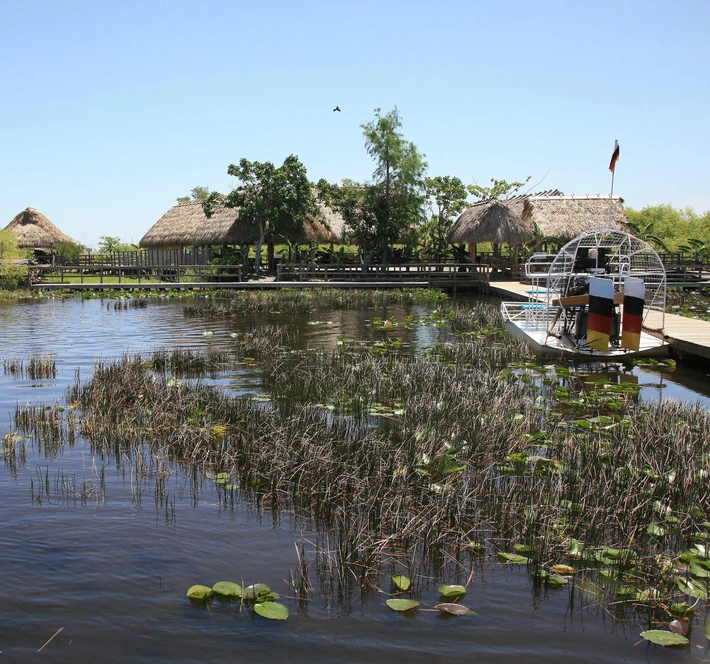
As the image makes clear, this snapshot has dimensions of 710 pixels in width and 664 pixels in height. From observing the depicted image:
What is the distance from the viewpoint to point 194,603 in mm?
4363

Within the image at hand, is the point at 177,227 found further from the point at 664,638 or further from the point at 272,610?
the point at 664,638

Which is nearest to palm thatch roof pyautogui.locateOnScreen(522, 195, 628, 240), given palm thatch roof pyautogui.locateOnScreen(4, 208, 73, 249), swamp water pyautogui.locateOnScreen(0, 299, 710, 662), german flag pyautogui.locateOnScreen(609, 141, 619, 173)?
german flag pyautogui.locateOnScreen(609, 141, 619, 173)

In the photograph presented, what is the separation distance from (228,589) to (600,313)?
878cm

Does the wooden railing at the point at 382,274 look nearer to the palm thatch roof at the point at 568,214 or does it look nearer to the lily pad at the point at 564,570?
the palm thatch roof at the point at 568,214

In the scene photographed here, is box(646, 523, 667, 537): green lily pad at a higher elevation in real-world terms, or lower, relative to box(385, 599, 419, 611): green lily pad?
higher

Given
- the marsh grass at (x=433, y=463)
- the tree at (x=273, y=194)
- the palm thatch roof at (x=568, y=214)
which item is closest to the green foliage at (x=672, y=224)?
the palm thatch roof at (x=568, y=214)

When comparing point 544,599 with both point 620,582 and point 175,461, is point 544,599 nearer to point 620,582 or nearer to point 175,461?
point 620,582

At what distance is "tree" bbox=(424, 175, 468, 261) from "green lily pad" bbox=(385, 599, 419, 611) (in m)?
31.5

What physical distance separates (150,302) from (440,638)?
22.8 metres

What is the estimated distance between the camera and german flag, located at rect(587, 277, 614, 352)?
1140 centimetres

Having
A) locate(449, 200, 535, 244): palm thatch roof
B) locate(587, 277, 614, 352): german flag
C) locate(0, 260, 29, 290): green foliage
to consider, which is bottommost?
locate(587, 277, 614, 352): german flag

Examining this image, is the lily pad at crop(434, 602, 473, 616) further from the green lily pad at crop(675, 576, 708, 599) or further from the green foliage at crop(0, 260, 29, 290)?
the green foliage at crop(0, 260, 29, 290)

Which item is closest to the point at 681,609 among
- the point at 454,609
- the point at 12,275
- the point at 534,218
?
the point at 454,609

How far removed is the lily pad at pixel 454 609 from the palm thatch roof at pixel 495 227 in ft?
95.5
